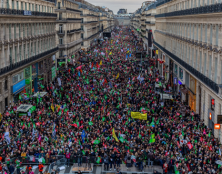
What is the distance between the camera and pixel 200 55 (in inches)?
1617

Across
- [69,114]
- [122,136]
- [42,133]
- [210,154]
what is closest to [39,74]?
[69,114]

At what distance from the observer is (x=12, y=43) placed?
46188mm

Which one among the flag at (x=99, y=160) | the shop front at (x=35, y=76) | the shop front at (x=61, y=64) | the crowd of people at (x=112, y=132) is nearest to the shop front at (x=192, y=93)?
the crowd of people at (x=112, y=132)

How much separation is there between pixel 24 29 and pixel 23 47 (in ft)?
9.08

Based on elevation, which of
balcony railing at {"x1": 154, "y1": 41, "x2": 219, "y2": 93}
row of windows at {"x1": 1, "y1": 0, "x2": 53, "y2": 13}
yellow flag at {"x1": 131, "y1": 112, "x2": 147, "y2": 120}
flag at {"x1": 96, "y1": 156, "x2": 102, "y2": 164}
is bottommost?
flag at {"x1": 96, "y1": 156, "x2": 102, "y2": 164}

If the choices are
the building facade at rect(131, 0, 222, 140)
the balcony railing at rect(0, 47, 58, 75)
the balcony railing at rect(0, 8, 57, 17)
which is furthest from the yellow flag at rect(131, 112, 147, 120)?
the balcony railing at rect(0, 8, 57, 17)

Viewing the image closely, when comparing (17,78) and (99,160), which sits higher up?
(17,78)

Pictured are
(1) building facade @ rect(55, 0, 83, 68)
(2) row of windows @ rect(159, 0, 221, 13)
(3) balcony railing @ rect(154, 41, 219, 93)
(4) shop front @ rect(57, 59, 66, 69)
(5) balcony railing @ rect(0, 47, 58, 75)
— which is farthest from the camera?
(1) building facade @ rect(55, 0, 83, 68)

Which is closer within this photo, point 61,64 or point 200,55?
point 200,55

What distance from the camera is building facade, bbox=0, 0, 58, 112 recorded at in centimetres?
4356

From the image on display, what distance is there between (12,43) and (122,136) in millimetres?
22682

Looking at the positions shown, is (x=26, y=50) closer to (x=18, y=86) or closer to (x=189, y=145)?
(x=18, y=86)

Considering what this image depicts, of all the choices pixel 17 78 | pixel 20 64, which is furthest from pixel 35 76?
pixel 17 78

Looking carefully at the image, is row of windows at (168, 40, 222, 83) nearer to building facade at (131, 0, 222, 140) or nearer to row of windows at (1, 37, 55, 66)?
building facade at (131, 0, 222, 140)
